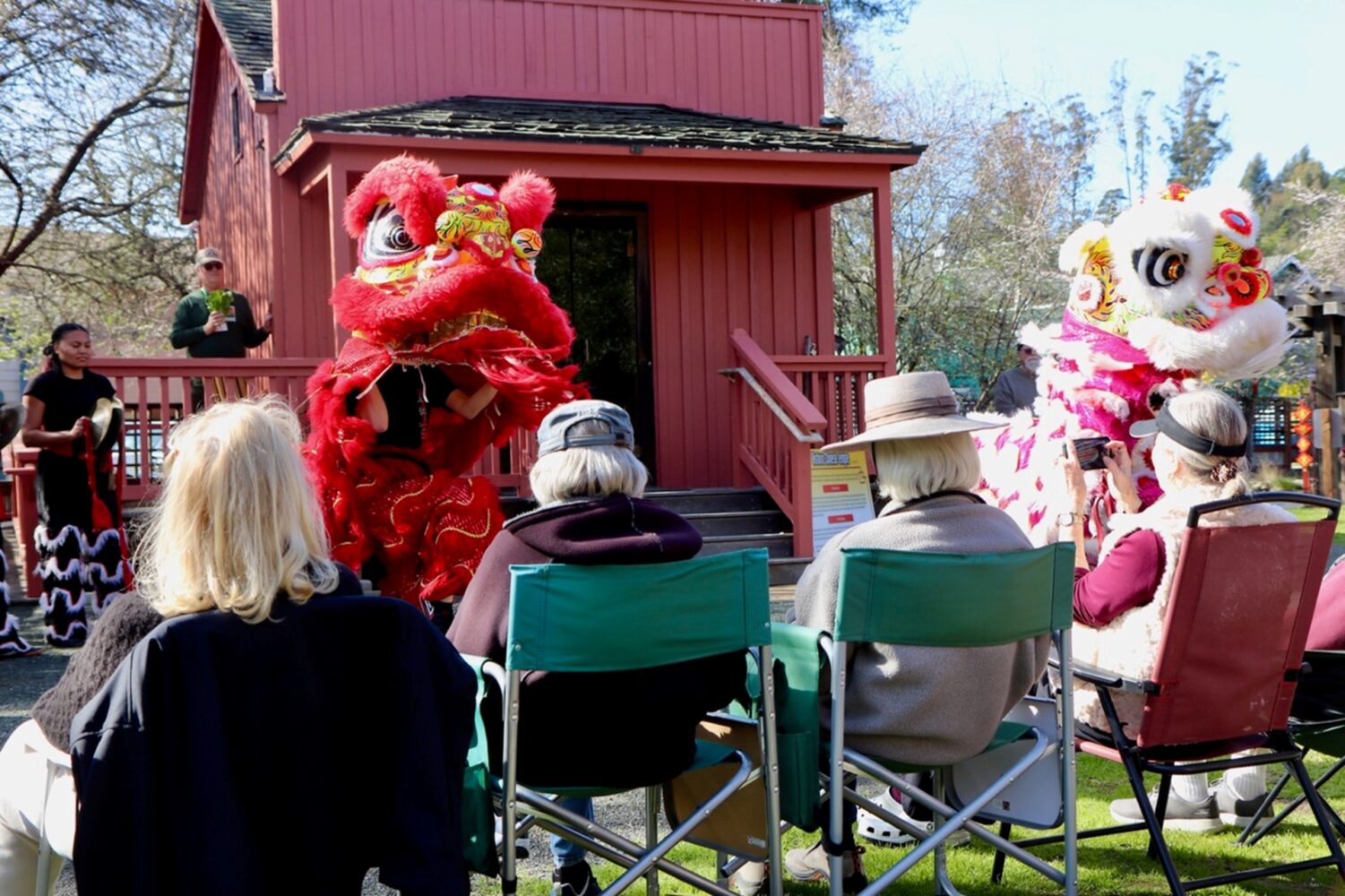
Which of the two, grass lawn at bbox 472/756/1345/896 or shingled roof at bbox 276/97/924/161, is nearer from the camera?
grass lawn at bbox 472/756/1345/896

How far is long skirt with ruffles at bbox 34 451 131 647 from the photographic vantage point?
6891 millimetres

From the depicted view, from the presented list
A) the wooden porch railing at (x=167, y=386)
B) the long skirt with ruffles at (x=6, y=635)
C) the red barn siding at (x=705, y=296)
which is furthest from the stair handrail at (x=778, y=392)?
the long skirt with ruffles at (x=6, y=635)

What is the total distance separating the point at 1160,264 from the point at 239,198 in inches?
362

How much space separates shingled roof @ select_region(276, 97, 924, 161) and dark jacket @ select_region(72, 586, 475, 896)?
22.6 ft

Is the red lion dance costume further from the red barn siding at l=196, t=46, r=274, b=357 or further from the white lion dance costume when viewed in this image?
the red barn siding at l=196, t=46, r=274, b=357

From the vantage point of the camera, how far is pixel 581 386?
5031mm

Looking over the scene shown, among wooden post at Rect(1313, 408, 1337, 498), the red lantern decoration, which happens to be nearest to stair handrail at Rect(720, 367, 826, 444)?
wooden post at Rect(1313, 408, 1337, 498)

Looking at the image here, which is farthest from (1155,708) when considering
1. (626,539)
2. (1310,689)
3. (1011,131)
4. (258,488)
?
(1011,131)

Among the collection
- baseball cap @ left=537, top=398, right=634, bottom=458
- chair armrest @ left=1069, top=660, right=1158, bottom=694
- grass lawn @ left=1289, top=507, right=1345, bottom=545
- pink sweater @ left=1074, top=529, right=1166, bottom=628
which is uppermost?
baseball cap @ left=537, top=398, right=634, bottom=458

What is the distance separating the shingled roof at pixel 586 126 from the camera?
892 centimetres

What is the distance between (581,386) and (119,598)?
9.10 feet

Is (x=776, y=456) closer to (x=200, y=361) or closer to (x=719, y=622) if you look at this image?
(x=200, y=361)

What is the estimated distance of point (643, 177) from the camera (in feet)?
31.4

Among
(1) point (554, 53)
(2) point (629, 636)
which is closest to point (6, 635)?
(2) point (629, 636)
